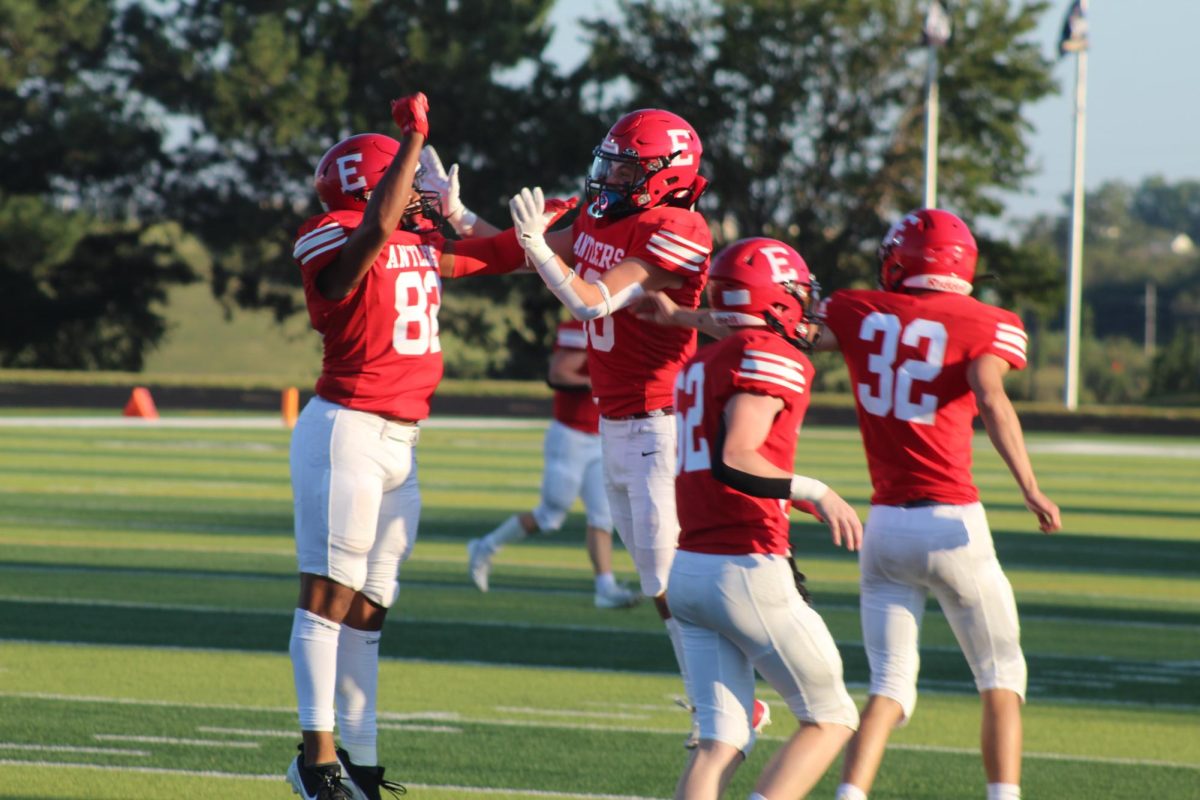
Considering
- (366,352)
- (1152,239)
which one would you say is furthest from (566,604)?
(1152,239)

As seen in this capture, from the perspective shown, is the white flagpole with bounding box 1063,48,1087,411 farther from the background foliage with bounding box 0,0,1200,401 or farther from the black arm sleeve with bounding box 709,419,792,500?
the black arm sleeve with bounding box 709,419,792,500

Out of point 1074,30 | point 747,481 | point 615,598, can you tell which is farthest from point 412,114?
point 1074,30

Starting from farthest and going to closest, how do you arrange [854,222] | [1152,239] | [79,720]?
[1152,239] → [854,222] → [79,720]

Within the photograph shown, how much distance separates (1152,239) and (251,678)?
590ft

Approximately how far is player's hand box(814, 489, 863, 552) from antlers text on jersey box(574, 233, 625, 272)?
1585 millimetres

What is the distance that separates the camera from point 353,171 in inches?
221

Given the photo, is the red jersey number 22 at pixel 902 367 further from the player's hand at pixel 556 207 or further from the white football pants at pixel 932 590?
the player's hand at pixel 556 207

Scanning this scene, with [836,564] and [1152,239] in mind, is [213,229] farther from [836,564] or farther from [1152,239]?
[1152,239]

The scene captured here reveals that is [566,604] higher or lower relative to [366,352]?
lower

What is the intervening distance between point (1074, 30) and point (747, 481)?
36260mm

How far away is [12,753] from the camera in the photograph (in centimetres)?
642

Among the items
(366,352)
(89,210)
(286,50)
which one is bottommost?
(366,352)

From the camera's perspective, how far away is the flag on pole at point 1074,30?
1505 inches

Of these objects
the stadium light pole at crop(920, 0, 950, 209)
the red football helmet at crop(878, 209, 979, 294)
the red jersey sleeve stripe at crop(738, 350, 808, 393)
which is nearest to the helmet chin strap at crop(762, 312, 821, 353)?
the red jersey sleeve stripe at crop(738, 350, 808, 393)
